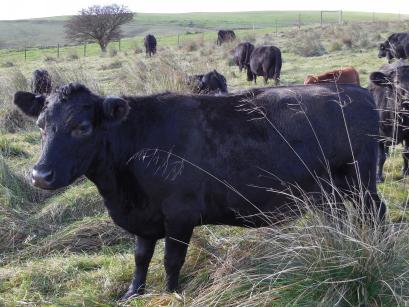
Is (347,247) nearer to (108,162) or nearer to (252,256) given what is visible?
(252,256)

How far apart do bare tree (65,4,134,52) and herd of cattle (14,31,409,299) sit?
4777 centimetres

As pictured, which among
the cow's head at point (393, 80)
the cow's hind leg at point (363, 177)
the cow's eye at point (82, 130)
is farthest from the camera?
the cow's head at point (393, 80)

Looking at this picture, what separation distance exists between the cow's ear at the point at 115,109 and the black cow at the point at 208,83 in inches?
243

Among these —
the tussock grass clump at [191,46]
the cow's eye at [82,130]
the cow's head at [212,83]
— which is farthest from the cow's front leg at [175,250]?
the tussock grass clump at [191,46]

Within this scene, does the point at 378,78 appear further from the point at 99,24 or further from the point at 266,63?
the point at 99,24

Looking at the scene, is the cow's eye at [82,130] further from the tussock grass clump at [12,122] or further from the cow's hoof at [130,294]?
the tussock grass clump at [12,122]

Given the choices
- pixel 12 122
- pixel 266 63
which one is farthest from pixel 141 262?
pixel 266 63

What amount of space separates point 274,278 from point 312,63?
19.4 metres

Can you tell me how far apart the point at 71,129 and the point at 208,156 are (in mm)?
1045

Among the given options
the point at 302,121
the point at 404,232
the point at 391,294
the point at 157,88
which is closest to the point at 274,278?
the point at 391,294

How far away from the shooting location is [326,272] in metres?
3.40

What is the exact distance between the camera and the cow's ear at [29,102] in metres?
4.07

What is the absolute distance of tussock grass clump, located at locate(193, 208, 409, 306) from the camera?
328 cm

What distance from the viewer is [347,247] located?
346 cm
